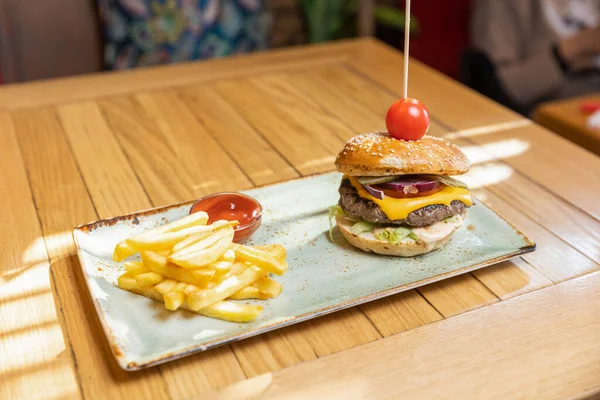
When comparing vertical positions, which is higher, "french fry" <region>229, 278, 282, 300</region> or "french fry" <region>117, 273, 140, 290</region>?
"french fry" <region>117, 273, 140, 290</region>

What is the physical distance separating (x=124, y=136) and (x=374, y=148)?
1.02 metres

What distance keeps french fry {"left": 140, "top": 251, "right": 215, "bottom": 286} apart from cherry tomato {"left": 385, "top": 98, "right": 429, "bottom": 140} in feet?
1.81

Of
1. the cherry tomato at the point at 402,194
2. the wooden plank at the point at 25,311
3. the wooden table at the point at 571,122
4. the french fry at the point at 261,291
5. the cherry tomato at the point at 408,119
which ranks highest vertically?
the cherry tomato at the point at 408,119

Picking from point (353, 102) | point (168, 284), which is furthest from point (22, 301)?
point (353, 102)

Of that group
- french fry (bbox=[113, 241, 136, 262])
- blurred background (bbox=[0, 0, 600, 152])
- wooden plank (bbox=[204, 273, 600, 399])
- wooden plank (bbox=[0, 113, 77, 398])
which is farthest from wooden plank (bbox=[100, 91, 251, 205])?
blurred background (bbox=[0, 0, 600, 152])

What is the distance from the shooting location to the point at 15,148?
2.10m

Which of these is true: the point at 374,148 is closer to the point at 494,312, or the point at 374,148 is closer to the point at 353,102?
the point at 494,312

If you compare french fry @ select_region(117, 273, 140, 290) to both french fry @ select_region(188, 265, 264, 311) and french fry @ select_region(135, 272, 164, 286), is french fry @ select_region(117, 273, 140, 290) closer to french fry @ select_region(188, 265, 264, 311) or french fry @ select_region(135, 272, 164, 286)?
french fry @ select_region(135, 272, 164, 286)

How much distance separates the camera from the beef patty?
1460mm

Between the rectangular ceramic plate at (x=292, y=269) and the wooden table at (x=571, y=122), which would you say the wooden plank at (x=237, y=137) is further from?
the wooden table at (x=571, y=122)

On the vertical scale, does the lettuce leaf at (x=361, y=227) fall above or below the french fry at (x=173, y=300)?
below

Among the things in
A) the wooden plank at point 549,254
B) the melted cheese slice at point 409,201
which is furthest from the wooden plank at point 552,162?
the melted cheese slice at point 409,201

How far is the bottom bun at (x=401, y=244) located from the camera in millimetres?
1449

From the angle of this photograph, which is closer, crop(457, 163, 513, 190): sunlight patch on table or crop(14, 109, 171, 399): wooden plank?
crop(14, 109, 171, 399): wooden plank
